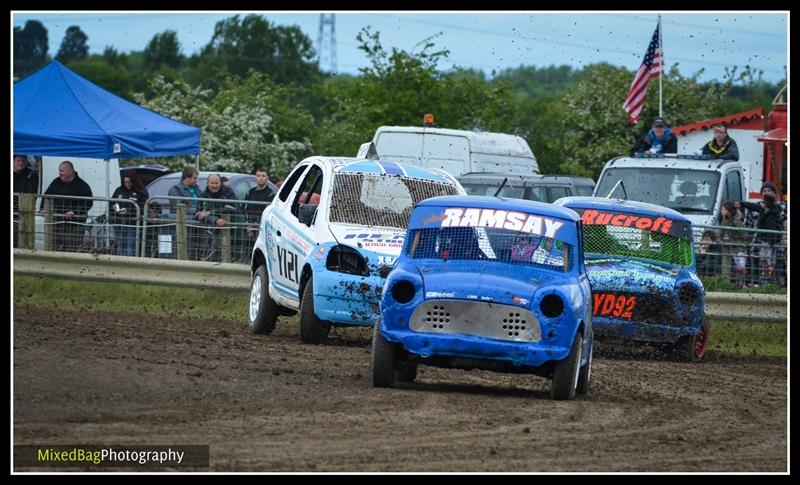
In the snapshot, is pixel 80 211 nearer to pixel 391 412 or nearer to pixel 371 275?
pixel 371 275

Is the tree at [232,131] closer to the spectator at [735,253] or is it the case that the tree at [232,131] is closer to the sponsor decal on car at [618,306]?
the spectator at [735,253]

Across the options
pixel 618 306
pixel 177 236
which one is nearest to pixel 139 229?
pixel 177 236

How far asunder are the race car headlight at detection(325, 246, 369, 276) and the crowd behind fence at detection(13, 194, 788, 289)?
13.5 feet

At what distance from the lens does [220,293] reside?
19250 millimetres

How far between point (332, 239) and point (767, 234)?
6.62 metres

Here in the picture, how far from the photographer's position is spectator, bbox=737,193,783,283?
60.8 ft

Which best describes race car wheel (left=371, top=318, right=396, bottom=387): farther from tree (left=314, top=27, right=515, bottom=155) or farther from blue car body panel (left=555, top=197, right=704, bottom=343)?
tree (left=314, top=27, right=515, bottom=155)

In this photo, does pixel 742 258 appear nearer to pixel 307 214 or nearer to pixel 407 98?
pixel 307 214

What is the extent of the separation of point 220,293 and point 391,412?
30.4 feet

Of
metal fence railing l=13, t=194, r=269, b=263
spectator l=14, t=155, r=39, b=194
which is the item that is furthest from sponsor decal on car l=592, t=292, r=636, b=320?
spectator l=14, t=155, r=39, b=194

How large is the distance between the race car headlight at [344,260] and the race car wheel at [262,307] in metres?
1.43

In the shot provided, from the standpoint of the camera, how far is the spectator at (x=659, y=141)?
23.6 metres

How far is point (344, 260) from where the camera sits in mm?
14586
